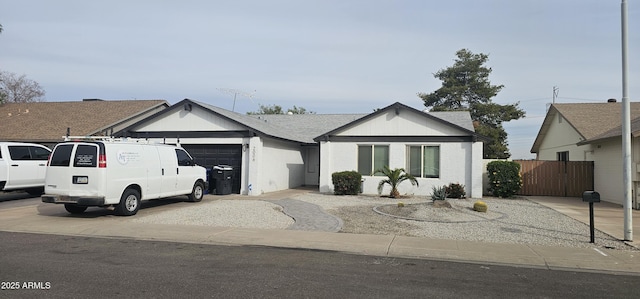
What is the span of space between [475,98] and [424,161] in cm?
2646

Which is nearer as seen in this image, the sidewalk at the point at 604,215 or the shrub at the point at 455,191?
the sidewalk at the point at 604,215

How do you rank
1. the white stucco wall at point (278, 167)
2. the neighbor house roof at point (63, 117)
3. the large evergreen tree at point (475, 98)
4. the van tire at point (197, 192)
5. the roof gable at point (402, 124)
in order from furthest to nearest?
the large evergreen tree at point (475, 98) < the neighbor house roof at point (63, 117) < the roof gable at point (402, 124) < the white stucco wall at point (278, 167) < the van tire at point (197, 192)

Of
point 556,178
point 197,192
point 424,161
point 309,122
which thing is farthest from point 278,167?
point 556,178

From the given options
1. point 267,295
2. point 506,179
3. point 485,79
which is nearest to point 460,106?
point 485,79

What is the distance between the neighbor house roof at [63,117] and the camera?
2392cm

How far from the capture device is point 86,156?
11188 mm

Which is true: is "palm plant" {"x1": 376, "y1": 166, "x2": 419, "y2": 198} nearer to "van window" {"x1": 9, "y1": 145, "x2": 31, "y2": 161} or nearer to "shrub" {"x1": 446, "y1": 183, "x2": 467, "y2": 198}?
"shrub" {"x1": 446, "y1": 183, "x2": 467, "y2": 198}

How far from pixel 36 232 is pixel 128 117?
17.2 m

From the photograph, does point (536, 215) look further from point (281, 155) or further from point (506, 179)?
point (281, 155)

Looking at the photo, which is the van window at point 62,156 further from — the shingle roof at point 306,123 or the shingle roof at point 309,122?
the shingle roof at point 306,123

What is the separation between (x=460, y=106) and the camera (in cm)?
4209

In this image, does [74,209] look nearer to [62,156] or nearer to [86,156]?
[62,156]

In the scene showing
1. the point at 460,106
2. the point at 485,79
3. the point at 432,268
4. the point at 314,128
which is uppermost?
the point at 485,79

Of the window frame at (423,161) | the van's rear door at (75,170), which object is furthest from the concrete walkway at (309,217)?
the window frame at (423,161)
